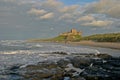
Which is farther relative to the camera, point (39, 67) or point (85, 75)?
Answer: point (39, 67)

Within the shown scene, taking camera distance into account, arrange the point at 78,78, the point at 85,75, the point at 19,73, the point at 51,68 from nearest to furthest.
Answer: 1. the point at 78,78
2. the point at 85,75
3. the point at 19,73
4. the point at 51,68

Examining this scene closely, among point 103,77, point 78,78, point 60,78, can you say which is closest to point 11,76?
point 60,78

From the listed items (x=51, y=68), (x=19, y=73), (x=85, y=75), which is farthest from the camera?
(x=51, y=68)

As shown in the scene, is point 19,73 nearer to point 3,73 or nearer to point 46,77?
point 3,73

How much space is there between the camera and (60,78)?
2209cm

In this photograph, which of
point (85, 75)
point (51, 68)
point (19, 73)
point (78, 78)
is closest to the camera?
point (78, 78)

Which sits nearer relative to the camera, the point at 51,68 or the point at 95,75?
the point at 95,75

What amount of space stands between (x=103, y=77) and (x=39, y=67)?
9.59 metres

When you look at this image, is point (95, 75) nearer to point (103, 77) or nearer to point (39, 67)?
point (103, 77)

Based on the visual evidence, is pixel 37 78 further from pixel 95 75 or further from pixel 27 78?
pixel 95 75

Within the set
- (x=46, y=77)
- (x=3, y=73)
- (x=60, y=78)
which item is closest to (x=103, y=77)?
(x=60, y=78)

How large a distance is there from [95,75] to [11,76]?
287 inches

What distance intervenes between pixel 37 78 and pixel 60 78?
194 centimetres

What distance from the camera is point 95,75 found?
2236 centimetres
